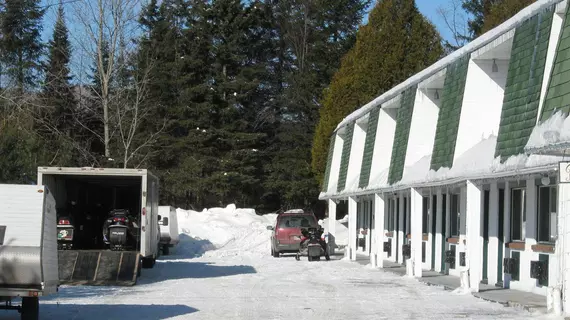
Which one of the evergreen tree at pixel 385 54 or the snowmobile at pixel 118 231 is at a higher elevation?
the evergreen tree at pixel 385 54

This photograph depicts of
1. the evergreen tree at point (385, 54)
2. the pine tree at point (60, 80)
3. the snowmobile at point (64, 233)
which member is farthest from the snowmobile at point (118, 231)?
the pine tree at point (60, 80)

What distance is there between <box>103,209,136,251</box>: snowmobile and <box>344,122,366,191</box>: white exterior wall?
1314 cm

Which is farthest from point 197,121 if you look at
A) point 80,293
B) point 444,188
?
point 80,293

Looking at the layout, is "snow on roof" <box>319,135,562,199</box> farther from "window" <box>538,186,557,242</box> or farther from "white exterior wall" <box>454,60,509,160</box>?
"window" <box>538,186,557,242</box>

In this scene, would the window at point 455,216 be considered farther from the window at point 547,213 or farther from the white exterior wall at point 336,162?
the white exterior wall at point 336,162

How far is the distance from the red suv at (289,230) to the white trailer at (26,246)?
22204 millimetres

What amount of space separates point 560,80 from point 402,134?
12.4 m

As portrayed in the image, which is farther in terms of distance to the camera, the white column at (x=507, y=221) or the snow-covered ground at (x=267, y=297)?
the white column at (x=507, y=221)

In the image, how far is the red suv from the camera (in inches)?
1356

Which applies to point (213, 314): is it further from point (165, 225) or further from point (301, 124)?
point (301, 124)

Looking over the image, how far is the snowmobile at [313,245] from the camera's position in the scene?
31.6m

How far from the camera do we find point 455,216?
2380cm

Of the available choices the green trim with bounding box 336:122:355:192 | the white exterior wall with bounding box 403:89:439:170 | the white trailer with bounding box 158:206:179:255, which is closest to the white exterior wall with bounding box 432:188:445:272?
the white exterior wall with bounding box 403:89:439:170

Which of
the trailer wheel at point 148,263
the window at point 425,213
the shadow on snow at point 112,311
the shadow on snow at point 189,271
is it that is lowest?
the shadow on snow at point 189,271
